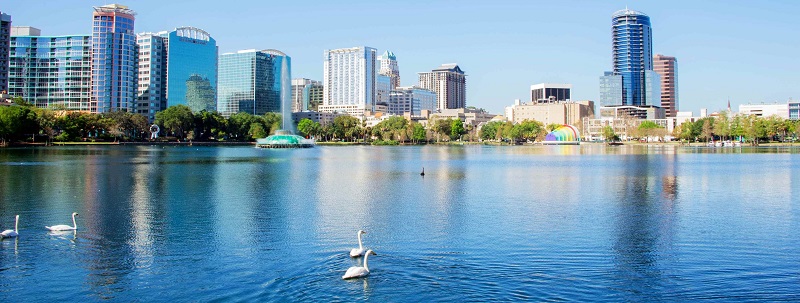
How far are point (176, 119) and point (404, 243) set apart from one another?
6042 inches

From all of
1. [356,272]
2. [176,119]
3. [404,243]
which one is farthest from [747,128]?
[356,272]

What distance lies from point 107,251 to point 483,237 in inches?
523

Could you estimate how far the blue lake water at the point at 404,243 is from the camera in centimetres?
1683

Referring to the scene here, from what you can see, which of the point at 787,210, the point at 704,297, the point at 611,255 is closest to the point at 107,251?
the point at 611,255

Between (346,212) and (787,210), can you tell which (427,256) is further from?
(787,210)

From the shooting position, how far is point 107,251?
70.2ft

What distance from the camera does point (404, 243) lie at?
22828 millimetres

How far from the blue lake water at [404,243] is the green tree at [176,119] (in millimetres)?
126694

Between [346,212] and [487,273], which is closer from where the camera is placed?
[487,273]

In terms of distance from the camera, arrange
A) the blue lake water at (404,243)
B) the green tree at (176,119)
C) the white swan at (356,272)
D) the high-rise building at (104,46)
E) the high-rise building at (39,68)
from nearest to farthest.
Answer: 1. the blue lake water at (404,243)
2. the white swan at (356,272)
3. the green tree at (176,119)
4. the high-rise building at (104,46)
5. the high-rise building at (39,68)

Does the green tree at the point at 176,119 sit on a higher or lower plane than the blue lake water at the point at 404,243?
higher

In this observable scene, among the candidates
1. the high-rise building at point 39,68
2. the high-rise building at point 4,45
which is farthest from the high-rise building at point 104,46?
the high-rise building at point 4,45

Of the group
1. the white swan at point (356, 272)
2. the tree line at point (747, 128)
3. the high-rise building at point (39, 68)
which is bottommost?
the white swan at point (356, 272)

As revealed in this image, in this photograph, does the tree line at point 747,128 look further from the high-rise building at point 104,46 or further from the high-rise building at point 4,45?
the high-rise building at point 4,45
